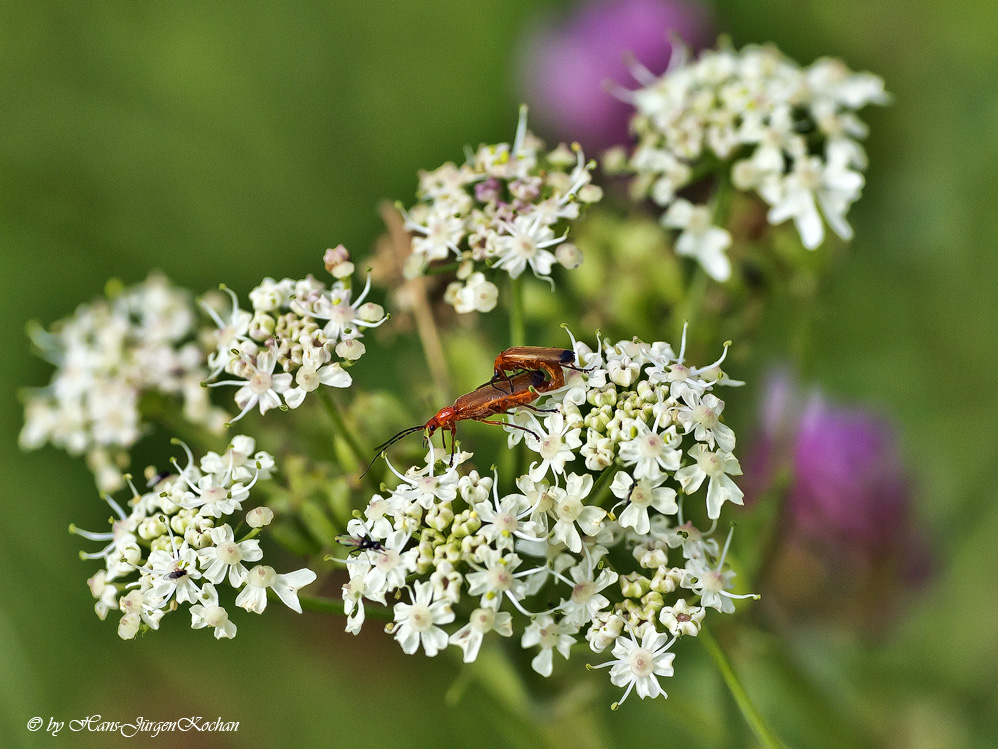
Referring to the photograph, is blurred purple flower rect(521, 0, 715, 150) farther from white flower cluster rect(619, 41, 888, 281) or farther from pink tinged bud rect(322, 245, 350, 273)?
pink tinged bud rect(322, 245, 350, 273)

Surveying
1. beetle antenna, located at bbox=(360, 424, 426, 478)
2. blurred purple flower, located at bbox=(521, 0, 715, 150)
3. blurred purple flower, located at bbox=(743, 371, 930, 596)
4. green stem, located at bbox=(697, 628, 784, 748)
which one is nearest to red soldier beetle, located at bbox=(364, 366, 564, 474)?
beetle antenna, located at bbox=(360, 424, 426, 478)

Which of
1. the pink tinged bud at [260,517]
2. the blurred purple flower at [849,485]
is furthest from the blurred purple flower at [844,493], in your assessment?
the pink tinged bud at [260,517]

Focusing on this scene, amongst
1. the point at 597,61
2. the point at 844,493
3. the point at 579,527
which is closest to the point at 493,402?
the point at 579,527

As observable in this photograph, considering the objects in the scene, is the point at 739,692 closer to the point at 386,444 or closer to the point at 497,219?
the point at 386,444

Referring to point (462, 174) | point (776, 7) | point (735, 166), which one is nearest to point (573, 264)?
point (462, 174)

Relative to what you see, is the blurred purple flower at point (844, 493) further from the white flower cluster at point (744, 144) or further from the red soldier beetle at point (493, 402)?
the red soldier beetle at point (493, 402)

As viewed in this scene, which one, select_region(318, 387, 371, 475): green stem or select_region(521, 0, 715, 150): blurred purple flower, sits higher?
select_region(521, 0, 715, 150): blurred purple flower

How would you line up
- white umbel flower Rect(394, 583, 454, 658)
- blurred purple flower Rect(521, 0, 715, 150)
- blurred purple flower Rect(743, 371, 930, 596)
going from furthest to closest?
1. blurred purple flower Rect(521, 0, 715, 150)
2. blurred purple flower Rect(743, 371, 930, 596)
3. white umbel flower Rect(394, 583, 454, 658)
